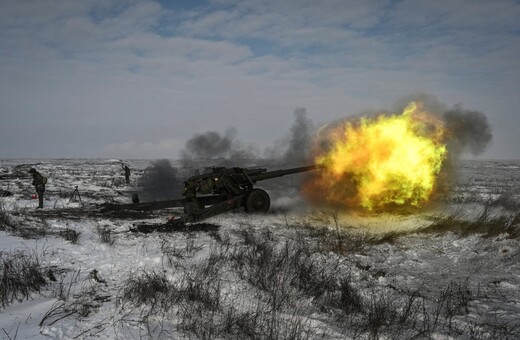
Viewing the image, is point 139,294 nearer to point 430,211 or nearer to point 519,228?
point 519,228

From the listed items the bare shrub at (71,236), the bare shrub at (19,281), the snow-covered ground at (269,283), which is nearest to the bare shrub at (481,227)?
the snow-covered ground at (269,283)

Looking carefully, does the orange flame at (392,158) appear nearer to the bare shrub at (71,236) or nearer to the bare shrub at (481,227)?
the bare shrub at (481,227)

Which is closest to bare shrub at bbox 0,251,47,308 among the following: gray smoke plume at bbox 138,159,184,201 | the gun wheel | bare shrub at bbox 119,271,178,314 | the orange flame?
bare shrub at bbox 119,271,178,314

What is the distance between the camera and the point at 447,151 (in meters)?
14.2

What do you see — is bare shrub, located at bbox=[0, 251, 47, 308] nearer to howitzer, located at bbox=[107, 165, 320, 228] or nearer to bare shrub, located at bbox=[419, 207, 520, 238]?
howitzer, located at bbox=[107, 165, 320, 228]

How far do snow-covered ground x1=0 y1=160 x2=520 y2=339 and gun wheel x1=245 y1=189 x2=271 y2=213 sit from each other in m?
2.54

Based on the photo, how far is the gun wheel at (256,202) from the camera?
14.0m

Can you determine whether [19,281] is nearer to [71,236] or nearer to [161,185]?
[71,236]

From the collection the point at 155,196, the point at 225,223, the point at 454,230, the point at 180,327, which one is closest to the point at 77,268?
the point at 180,327

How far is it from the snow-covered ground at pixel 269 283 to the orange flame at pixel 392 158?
Answer: 2.82 metres

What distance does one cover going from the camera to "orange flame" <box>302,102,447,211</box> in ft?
45.5

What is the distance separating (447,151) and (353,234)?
6464mm

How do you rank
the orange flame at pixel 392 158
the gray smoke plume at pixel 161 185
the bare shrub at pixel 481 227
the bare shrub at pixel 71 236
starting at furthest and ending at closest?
the gray smoke plume at pixel 161 185 < the orange flame at pixel 392 158 < the bare shrub at pixel 481 227 < the bare shrub at pixel 71 236

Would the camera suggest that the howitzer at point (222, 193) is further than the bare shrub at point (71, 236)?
Yes
